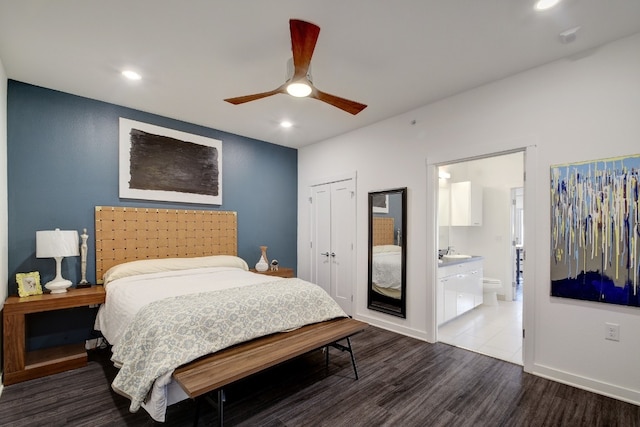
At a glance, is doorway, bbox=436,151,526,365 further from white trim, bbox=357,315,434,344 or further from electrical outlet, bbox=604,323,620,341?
electrical outlet, bbox=604,323,620,341

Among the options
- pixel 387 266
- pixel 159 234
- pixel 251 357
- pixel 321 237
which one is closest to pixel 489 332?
pixel 387 266

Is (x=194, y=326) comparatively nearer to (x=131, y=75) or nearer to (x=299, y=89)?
(x=299, y=89)

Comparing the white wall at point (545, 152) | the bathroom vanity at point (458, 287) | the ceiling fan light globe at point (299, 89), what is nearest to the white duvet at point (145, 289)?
the ceiling fan light globe at point (299, 89)

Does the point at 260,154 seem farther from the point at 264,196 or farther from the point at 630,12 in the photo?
the point at 630,12

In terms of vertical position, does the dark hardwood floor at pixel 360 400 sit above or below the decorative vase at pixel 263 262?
below

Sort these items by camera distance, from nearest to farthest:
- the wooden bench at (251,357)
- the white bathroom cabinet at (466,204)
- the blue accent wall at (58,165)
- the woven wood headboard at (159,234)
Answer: the wooden bench at (251,357), the blue accent wall at (58,165), the woven wood headboard at (159,234), the white bathroom cabinet at (466,204)

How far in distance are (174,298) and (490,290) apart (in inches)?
197

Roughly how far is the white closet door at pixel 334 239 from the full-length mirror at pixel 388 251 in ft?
1.31

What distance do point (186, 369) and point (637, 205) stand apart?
3419mm

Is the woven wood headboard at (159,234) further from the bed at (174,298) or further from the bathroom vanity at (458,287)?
the bathroom vanity at (458,287)

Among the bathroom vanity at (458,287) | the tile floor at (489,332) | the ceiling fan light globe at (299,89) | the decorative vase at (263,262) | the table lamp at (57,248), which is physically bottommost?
the tile floor at (489,332)

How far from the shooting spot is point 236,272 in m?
3.75

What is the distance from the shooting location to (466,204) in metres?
5.46

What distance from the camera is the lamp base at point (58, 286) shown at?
2.87 meters
